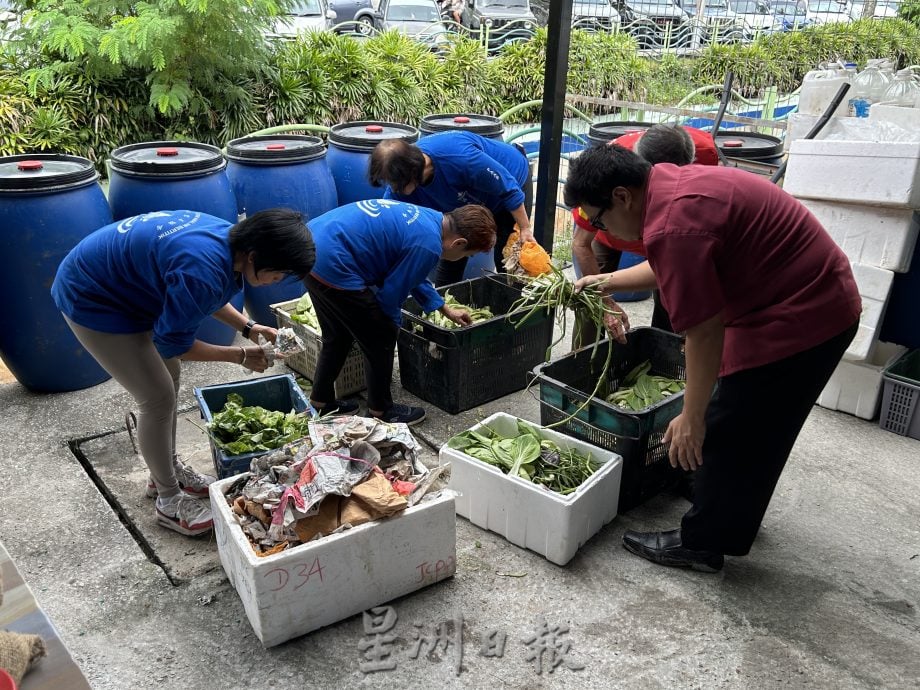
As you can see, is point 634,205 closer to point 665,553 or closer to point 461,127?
point 665,553

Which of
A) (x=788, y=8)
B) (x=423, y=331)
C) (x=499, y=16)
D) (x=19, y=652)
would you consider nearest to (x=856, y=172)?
(x=423, y=331)

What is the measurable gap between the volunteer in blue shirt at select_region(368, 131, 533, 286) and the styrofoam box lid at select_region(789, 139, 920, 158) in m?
1.59

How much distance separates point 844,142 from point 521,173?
1.94 metres

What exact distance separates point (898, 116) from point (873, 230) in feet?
3.21

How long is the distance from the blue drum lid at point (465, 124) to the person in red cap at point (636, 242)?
1883 mm

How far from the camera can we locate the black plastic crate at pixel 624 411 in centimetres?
313

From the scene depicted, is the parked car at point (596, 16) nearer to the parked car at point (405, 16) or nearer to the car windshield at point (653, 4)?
the car windshield at point (653, 4)

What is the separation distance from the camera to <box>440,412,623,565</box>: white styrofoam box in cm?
285

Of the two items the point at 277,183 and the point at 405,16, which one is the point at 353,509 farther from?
the point at 405,16

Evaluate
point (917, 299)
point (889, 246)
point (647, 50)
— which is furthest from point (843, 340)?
point (647, 50)

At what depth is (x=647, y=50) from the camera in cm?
1114

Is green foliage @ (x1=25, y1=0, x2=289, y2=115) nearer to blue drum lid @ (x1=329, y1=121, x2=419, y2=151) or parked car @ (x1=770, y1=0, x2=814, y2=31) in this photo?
blue drum lid @ (x1=329, y1=121, x2=419, y2=151)

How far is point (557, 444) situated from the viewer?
3.25 metres

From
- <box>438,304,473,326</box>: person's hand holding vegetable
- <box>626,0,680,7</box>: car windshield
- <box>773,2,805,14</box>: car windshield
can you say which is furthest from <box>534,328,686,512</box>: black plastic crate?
<box>773,2,805,14</box>: car windshield
